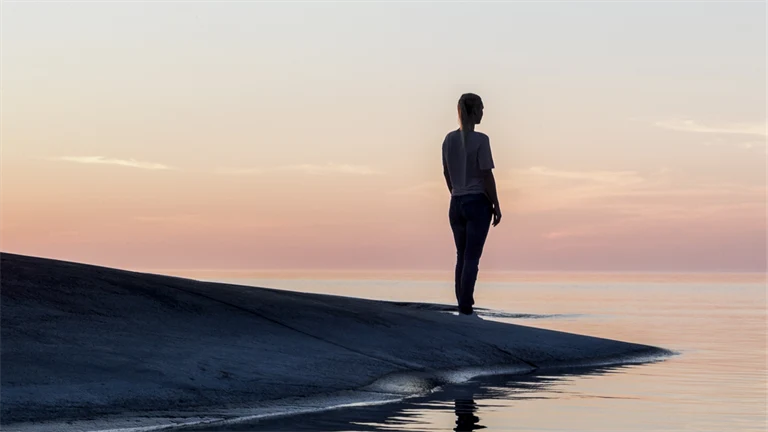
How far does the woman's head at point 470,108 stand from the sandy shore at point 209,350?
2.42m

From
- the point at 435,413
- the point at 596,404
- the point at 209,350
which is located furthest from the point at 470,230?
the point at 435,413

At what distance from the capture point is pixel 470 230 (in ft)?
46.2

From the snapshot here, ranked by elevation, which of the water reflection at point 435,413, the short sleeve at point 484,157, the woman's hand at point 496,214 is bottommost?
the water reflection at point 435,413

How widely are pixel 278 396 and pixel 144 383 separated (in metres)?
1.02

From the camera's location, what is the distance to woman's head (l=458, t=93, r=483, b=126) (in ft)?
45.9

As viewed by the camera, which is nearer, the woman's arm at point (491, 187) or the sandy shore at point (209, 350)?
the sandy shore at point (209, 350)

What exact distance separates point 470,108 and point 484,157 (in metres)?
0.63

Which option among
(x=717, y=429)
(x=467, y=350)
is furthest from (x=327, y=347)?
(x=717, y=429)

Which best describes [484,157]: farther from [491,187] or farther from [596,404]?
[596,404]

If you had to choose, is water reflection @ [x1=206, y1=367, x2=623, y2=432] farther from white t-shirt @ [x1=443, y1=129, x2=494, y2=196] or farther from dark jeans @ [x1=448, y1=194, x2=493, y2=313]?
white t-shirt @ [x1=443, y1=129, x2=494, y2=196]

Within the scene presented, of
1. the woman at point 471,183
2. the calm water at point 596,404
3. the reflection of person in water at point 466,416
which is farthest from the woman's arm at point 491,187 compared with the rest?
the reflection of person in water at point 466,416

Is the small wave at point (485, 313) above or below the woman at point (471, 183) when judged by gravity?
below

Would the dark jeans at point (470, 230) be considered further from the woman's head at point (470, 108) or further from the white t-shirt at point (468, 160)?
the woman's head at point (470, 108)

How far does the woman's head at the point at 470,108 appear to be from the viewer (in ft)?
45.9
